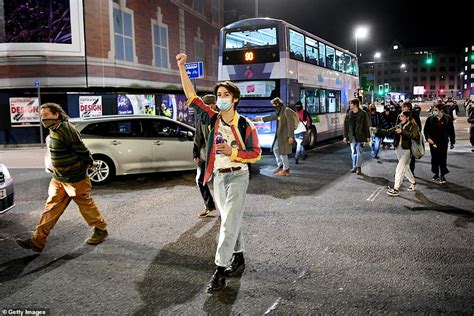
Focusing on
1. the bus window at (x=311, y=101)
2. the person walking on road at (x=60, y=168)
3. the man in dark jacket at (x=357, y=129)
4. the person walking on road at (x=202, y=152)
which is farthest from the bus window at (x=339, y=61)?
the person walking on road at (x=60, y=168)

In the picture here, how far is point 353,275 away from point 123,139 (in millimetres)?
6767

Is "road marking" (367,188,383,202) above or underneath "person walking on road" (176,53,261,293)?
underneath

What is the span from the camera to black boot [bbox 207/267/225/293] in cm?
400

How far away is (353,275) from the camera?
4.38 m

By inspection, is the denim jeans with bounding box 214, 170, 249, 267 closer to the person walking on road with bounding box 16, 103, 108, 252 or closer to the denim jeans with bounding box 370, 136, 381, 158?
the person walking on road with bounding box 16, 103, 108, 252

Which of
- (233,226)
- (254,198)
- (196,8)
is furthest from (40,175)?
(196,8)

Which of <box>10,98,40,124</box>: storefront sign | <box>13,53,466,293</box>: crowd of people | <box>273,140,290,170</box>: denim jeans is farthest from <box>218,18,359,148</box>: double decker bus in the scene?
<box>10,98,40,124</box>: storefront sign

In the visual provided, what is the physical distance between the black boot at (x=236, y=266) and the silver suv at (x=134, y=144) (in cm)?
584

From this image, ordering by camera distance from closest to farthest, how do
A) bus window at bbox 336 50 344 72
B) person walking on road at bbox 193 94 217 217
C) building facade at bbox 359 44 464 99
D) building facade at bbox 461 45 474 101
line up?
person walking on road at bbox 193 94 217 217 < bus window at bbox 336 50 344 72 < building facade at bbox 461 45 474 101 < building facade at bbox 359 44 464 99

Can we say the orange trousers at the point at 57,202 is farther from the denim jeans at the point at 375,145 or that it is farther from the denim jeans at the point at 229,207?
the denim jeans at the point at 375,145

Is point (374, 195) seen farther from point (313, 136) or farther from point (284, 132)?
point (313, 136)

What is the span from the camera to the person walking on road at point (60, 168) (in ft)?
16.9

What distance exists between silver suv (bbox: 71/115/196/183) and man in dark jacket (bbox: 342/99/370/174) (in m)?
3.86

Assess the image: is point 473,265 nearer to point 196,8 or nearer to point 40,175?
point 40,175
